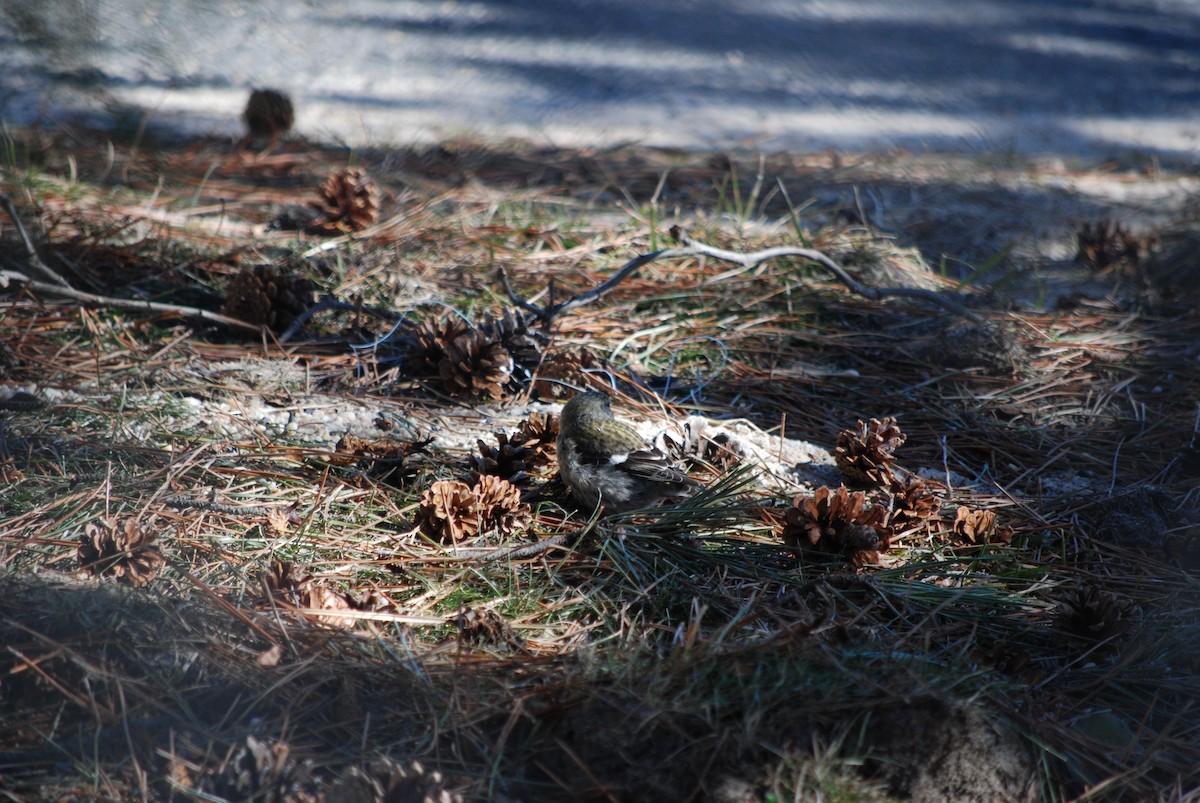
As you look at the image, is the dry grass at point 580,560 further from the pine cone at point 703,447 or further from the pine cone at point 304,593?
the pine cone at point 703,447

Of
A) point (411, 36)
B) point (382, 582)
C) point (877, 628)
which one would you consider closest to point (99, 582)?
point (382, 582)

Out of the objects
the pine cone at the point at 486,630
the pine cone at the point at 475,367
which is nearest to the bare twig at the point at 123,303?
the pine cone at the point at 475,367

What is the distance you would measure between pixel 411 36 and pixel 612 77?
1.70 m

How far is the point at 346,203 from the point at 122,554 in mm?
2177

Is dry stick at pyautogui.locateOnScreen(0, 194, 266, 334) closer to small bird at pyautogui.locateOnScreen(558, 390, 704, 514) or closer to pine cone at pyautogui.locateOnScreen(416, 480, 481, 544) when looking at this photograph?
pine cone at pyautogui.locateOnScreen(416, 480, 481, 544)

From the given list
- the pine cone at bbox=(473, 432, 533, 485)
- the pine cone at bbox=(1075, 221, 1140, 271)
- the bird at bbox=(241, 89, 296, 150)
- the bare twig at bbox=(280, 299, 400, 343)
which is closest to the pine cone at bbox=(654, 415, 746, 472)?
the pine cone at bbox=(473, 432, 533, 485)

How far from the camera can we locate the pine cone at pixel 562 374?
113 inches

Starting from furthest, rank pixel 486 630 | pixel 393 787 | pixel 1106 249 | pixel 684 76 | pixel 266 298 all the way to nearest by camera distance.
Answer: pixel 684 76, pixel 1106 249, pixel 266 298, pixel 486 630, pixel 393 787

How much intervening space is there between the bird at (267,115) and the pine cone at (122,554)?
3318 millimetres

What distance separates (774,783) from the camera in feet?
4.81

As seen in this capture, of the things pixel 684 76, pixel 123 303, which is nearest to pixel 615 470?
pixel 123 303

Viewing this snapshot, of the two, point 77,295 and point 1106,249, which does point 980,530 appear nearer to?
point 1106,249

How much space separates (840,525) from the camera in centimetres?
213

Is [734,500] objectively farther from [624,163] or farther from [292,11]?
[292,11]
